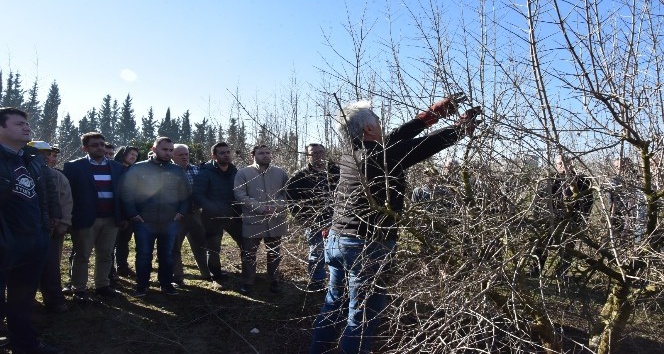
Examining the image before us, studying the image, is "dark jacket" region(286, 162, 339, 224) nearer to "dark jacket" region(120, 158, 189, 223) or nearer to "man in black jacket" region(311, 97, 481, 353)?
"man in black jacket" region(311, 97, 481, 353)

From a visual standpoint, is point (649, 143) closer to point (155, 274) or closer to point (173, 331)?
point (173, 331)

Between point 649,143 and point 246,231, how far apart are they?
396 centimetres

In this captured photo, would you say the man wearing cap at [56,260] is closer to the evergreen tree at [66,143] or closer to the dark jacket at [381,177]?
the dark jacket at [381,177]

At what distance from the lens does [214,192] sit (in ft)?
19.3

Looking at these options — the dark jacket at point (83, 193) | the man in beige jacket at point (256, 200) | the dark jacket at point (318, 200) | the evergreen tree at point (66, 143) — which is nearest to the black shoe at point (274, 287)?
the man in beige jacket at point (256, 200)

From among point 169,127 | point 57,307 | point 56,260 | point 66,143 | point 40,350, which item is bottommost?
point 40,350

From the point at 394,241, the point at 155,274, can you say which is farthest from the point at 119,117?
the point at 394,241

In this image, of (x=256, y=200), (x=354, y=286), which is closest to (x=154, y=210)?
(x=256, y=200)

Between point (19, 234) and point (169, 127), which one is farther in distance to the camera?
point (169, 127)

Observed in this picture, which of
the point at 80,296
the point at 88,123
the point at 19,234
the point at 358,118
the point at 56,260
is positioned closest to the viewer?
the point at 358,118

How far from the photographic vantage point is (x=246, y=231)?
5.48 metres

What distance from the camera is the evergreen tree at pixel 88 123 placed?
61906mm

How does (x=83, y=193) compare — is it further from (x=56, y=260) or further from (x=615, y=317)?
(x=615, y=317)

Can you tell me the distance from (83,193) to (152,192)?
2.17 feet
